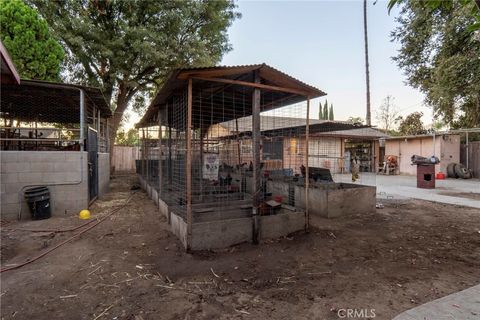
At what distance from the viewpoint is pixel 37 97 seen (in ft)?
25.7

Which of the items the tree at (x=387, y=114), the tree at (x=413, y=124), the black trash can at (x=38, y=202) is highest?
the tree at (x=387, y=114)

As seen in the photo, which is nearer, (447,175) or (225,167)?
(225,167)

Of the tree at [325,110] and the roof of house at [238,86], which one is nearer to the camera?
the roof of house at [238,86]

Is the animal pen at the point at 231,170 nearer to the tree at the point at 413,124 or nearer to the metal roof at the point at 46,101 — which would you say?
the metal roof at the point at 46,101

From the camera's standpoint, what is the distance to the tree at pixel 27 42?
27.1 feet

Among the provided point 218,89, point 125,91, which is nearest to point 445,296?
point 218,89

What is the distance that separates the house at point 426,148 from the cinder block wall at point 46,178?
17.1 metres

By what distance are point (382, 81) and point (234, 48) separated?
485 inches

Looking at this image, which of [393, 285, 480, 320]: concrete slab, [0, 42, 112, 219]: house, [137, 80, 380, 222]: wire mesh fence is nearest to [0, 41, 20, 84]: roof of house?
[0, 42, 112, 219]: house

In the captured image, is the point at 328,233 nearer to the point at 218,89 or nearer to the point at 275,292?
the point at 275,292

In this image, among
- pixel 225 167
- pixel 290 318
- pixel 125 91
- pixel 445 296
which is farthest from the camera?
pixel 125 91

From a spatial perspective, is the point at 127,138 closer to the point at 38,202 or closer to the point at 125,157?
the point at 125,157

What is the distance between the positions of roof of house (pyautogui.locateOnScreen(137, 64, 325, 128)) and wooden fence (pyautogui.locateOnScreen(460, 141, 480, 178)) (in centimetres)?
1548

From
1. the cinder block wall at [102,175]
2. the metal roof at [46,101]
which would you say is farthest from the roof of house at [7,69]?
the cinder block wall at [102,175]
